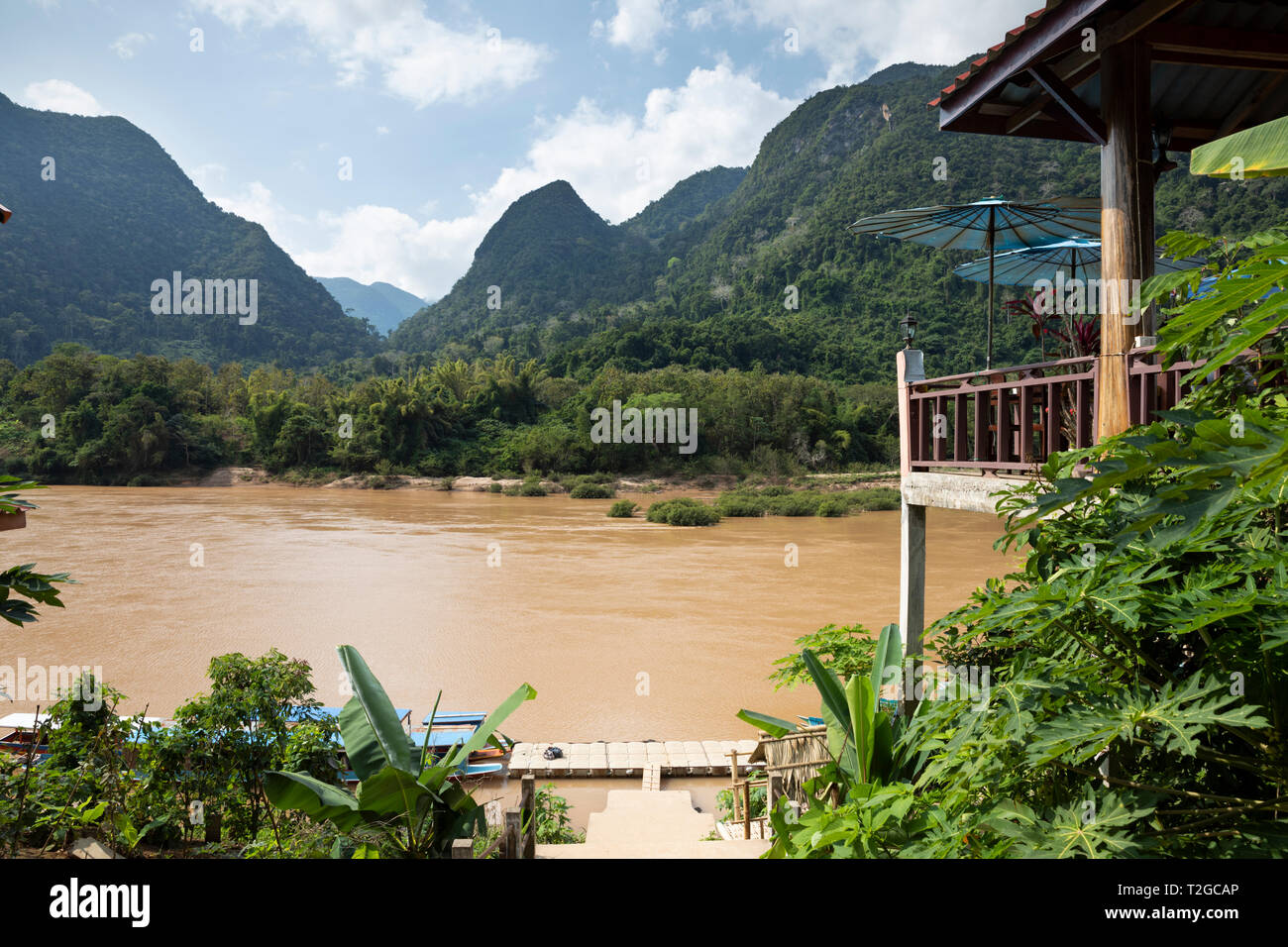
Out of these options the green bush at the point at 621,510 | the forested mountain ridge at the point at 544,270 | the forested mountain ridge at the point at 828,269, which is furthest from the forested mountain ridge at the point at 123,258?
the green bush at the point at 621,510

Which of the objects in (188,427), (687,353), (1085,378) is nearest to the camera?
(1085,378)

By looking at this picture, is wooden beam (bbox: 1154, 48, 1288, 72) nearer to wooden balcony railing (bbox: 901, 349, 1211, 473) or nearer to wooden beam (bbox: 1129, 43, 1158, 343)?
wooden beam (bbox: 1129, 43, 1158, 343)

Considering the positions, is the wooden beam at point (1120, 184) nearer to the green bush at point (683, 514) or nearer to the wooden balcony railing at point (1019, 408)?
the wooden balcony railing at point (1019, 408)

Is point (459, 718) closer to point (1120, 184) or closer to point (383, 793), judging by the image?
point (383, 793)

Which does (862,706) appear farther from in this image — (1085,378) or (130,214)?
(130,214)

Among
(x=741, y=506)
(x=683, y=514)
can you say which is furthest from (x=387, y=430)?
(x=741, y=506)
